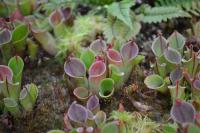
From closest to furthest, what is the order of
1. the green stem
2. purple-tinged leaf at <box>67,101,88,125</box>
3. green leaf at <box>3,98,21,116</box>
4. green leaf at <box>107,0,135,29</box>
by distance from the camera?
purple-tinged leaf at <box>67,101,88,125</box> < green leaf at <box>3,98,21,116</box> < the green stem < green leaf at <box>107,0,135,29</box>

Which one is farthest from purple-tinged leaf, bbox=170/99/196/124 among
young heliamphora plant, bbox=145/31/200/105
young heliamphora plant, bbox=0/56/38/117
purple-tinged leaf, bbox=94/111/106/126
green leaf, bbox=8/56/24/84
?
green leaf, bbox=8/56/24/84

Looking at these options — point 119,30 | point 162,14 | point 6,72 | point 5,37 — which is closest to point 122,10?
point 119,30

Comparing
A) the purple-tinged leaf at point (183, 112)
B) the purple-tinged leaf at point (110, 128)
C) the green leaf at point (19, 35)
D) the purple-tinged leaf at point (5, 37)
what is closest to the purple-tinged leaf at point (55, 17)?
the green leaf at point (19, 35)

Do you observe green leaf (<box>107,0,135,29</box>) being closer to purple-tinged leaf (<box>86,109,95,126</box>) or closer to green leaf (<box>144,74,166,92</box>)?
green leaf (<box>144,74,166,92</box>)

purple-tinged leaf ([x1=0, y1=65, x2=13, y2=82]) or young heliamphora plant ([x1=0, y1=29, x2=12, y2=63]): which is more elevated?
young heliamphora plant ([x1=0, y1=29, x2=12, y2=63])

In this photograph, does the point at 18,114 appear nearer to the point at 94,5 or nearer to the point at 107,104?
the point at 107,104

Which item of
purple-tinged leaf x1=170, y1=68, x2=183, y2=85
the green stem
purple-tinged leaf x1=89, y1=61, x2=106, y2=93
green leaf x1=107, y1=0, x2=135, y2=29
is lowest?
purple-tinged leaf x1=170, y1=68, x2=183, y2=85
